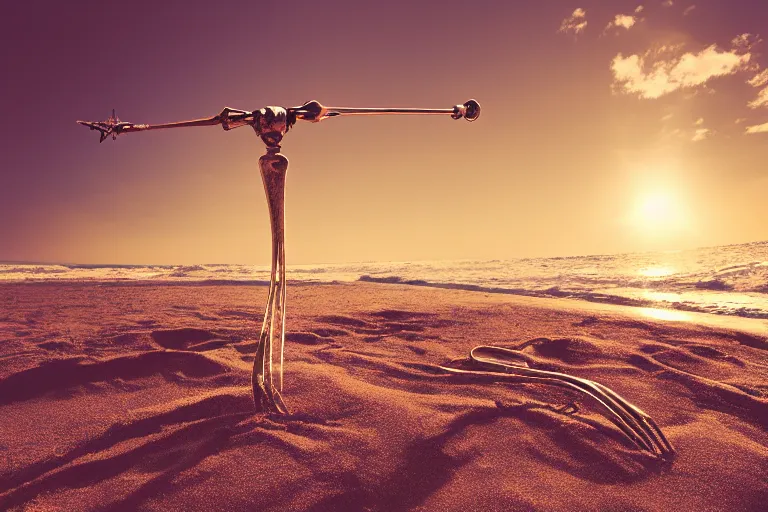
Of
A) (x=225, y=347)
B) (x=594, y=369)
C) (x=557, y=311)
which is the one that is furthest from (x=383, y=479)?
(x=557, y=311)

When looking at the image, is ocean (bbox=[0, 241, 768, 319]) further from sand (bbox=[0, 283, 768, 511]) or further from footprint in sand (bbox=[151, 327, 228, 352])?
footprint in sand (bbox=[151, 327, 228, 352])

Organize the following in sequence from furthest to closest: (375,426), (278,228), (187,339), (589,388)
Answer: (187,339) → (589,388) → (278,228) → (375,426)

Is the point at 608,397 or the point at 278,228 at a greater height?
the point at 278,228

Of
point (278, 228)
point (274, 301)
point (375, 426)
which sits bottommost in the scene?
point (375, 426)

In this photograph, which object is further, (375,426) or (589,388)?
(589,388)

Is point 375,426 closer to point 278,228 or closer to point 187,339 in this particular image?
point 278,228

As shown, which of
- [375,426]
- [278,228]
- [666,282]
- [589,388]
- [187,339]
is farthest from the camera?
[666,282]

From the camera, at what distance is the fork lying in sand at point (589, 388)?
1972 millimetres

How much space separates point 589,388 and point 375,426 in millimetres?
1328

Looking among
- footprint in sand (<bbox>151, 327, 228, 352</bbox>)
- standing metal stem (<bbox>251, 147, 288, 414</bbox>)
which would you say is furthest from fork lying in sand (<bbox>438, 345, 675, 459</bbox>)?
footprint in sand (<bbox>151, 327, 228, 352</bbox>)

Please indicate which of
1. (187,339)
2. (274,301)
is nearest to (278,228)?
(274,301)

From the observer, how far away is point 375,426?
2178 millimetres

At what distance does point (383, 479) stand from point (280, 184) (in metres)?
1.57

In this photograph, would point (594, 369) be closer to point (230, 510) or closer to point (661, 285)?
point (230, 510)
